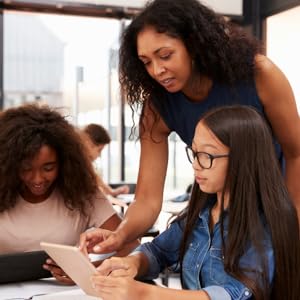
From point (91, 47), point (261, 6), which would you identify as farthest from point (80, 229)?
point (261, 6)

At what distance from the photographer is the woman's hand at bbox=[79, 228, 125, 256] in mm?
1467

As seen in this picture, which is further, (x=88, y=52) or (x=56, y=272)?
(x=88, y=52)

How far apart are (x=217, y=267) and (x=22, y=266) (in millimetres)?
612

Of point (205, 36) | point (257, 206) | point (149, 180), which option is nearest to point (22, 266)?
point (149, 180)

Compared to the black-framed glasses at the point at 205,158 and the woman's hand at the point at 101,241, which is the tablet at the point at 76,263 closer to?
the woman's hand at the point at 101,241

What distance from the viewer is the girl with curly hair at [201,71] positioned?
134cm

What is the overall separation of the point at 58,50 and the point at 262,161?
423 centimetres

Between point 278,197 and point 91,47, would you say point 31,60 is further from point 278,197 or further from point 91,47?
point 278,197

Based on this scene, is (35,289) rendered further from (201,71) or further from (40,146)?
(201,71)

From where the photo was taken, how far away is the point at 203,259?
48.5 inches

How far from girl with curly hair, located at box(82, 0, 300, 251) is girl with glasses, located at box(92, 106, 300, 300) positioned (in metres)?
0.18

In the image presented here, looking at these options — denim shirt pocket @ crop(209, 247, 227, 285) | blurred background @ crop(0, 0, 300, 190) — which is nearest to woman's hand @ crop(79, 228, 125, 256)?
denim shirt pocket @ crop(209, 247, 227, 285)

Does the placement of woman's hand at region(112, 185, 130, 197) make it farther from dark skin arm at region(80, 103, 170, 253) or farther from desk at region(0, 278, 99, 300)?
desk at region(0, 278, 99, 300)

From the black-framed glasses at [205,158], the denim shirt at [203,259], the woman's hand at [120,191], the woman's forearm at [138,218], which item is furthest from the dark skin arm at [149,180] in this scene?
the woman's hand at [120,191]
